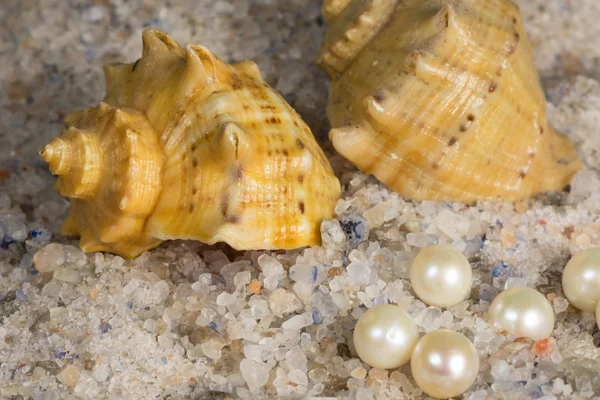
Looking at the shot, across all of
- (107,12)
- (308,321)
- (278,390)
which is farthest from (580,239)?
(107,12)

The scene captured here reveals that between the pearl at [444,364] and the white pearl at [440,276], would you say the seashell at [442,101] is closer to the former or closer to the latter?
the white pearl at [440,276]

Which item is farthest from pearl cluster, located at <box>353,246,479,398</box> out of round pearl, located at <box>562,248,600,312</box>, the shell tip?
the shell tip

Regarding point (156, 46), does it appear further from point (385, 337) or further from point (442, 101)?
point (385, 337)

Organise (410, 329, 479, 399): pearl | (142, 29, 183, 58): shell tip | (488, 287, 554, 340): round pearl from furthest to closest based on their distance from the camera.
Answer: (142, 29, 183, 58): shell tip < (488, 287, 554, 340): round pearl < (410, 329, 479, 399): pearl

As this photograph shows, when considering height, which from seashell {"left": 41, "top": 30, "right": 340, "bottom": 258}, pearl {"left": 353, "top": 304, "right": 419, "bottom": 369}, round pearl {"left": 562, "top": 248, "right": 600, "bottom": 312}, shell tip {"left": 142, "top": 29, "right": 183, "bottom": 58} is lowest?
pearl {"left": 353, "top": 304, "right": 419, "bottom": 369}

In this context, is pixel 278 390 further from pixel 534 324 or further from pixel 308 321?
pixel 534 324

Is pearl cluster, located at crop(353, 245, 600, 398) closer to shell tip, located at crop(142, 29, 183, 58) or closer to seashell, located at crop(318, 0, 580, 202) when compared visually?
seashell, located at crop(318, 0, 580, 202)
